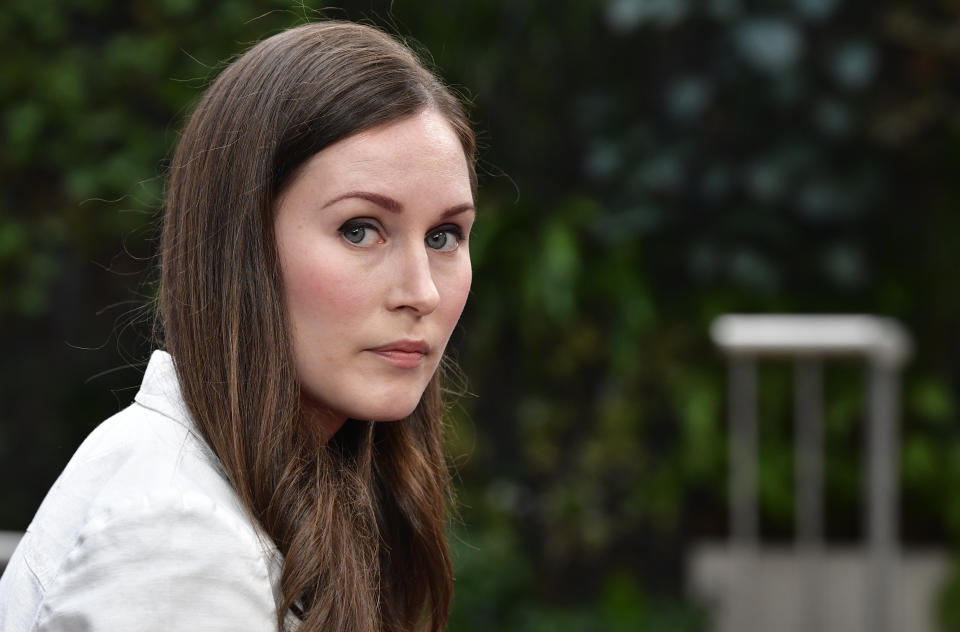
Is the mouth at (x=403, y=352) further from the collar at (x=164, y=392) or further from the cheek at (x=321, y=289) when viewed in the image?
the collar at (x=164, y=392)

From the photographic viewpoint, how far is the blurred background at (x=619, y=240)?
8164 millimetres

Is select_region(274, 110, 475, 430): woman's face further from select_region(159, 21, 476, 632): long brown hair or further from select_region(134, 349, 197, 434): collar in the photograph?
select_region(134, 349, 197, 434): collar

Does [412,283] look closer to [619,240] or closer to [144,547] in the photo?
[144,547]

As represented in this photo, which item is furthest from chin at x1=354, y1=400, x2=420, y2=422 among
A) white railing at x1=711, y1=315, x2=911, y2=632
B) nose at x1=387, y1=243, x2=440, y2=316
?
white railing at x1=711, y1=315, x2=911, y2=632

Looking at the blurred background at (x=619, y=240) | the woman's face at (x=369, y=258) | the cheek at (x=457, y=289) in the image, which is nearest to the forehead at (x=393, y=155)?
the woman's face at (x=369, y=258)

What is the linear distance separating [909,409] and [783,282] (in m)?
1.10

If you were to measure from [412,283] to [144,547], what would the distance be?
460mm

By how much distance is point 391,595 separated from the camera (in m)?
1.93

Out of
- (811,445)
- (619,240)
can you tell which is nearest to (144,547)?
(811,445)

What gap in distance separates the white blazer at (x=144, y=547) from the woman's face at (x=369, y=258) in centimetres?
19

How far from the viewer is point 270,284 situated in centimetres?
159

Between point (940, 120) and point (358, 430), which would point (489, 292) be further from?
point (358, 430)

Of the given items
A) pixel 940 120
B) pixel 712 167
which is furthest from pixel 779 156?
pixel 940 120

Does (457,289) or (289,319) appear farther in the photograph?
(457,289)
